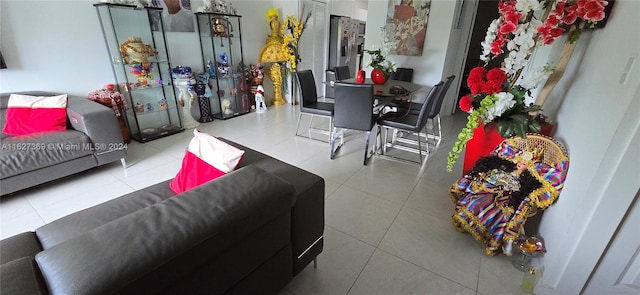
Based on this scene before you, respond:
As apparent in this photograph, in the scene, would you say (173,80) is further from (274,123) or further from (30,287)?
(30,287)

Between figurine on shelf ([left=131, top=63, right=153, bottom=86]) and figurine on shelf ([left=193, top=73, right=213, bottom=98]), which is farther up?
figurine on shelf ([left=131, top=63, right=153, bottom=86])

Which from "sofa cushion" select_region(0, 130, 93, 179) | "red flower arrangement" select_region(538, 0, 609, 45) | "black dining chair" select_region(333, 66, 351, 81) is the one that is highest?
"red flower arrangement" select_region(538, 0, 609, 45)

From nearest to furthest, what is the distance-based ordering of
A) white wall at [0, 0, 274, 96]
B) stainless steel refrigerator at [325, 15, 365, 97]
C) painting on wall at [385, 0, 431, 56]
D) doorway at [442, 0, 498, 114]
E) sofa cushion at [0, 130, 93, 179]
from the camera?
sofa cushion at [0, 130, 93, 179]
white wall at [0, 0, 274, 96]
painting on wall at [385, 0, 431, 56]
doorway at [442, 0, 498, 114]
stainless steel refrigerator at [325, 15, 365, 97]

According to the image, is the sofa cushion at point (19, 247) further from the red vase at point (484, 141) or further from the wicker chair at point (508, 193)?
the red vase at point (484, 141)

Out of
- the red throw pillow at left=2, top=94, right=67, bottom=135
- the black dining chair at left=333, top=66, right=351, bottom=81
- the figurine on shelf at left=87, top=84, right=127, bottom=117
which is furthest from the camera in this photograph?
the black dining chair at left=333, top=66, right=351, bottom=81

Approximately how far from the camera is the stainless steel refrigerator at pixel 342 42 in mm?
5508

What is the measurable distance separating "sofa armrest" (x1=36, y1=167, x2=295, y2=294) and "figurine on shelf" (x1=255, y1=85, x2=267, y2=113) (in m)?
3.81

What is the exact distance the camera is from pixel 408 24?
3.99 meters

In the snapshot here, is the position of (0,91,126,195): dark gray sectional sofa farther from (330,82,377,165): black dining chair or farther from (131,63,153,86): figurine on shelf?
(330,82,377,165): black dining chair

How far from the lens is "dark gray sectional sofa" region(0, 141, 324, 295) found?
644mm

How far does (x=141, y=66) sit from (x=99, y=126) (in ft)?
4.16

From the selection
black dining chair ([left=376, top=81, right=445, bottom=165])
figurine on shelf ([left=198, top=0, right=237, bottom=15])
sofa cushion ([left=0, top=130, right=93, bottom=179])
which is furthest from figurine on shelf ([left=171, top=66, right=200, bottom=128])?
black dining chair ([left=376, top=81, right=445, bottom=165])

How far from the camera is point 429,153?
3064 millimetres

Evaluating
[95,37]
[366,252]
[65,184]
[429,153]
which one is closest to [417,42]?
[429,153]
